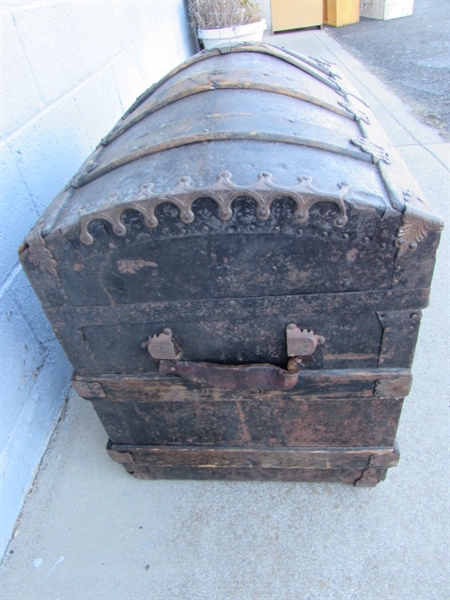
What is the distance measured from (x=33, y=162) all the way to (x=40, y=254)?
0.87 meters

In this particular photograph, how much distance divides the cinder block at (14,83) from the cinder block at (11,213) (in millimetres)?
135

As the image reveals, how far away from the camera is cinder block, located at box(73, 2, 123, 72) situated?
2.36 m

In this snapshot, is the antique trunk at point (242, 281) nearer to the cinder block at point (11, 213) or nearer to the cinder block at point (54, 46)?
the cinder block at point (11, 213)

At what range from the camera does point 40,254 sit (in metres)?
1.09

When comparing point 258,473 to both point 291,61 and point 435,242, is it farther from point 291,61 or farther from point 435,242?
point 291,61

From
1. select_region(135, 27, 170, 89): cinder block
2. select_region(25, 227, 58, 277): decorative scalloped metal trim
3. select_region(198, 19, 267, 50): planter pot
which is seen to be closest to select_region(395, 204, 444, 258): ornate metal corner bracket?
select_region(25, 227, 58, 277): decorative scalloped metal trim

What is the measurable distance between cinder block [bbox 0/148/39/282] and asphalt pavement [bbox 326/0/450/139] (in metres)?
3.63

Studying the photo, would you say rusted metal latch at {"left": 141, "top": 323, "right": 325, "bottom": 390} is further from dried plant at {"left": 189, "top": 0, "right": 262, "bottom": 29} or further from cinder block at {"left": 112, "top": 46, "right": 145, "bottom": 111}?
dried plant at {"left": 189, "top": 0, "right": 262, "bottom": 29}

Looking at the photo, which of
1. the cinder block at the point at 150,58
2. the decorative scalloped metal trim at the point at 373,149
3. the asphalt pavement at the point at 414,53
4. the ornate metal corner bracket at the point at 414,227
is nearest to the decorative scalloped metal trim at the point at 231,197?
the ornate metal corner bracket at the point at 414,227

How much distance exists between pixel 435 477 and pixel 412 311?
2.51 ft

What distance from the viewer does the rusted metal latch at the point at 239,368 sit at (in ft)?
3.78

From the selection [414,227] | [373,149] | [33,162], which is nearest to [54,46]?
[33,162]

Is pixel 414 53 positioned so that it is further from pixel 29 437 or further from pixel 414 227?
pixel 29 437

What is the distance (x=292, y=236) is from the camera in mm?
1000
